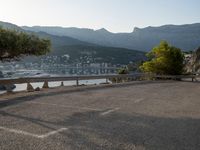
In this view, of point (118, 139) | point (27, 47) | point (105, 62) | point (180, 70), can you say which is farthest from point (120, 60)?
point (118, 139)

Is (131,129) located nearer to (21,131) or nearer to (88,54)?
(21,131)

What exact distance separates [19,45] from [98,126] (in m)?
9.23

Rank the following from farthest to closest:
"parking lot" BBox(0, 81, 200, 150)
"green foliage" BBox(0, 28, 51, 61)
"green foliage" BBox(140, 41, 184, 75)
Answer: "green foliage" BBox(140, 41, 184, 75) → "green foliage" BBox(0, 28, 51, 61) → "parking lot" BBox(0, 81, 200, 150)

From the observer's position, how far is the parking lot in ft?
23.0

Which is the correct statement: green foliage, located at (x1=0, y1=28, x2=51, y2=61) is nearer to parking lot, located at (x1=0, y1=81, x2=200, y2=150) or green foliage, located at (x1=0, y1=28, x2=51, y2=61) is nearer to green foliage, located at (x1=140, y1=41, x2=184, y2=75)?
parking lot, located at (x1=0, y1=81, x2=200, y2=150)

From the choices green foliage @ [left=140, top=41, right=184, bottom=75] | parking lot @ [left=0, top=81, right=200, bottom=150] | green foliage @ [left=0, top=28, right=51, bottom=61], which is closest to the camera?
parking lot @ [left=0, top=81, right=200, bottom=150]

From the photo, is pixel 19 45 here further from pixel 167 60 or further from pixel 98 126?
pixel 167 60

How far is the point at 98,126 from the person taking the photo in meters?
8.77

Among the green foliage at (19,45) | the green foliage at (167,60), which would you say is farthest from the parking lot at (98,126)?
the green foliage at (167,60)

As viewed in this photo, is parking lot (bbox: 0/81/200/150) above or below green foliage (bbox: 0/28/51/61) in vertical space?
below

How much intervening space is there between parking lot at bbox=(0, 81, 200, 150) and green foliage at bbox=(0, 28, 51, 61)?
4056 mm

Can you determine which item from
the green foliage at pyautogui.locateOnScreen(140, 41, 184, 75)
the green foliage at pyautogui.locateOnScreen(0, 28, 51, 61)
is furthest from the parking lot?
the green foliage at pyautogui.locateOnScreen(140, 41, 184, 75)

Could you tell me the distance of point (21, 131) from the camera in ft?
26.8

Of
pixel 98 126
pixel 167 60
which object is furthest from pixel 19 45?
pixel 167 60
